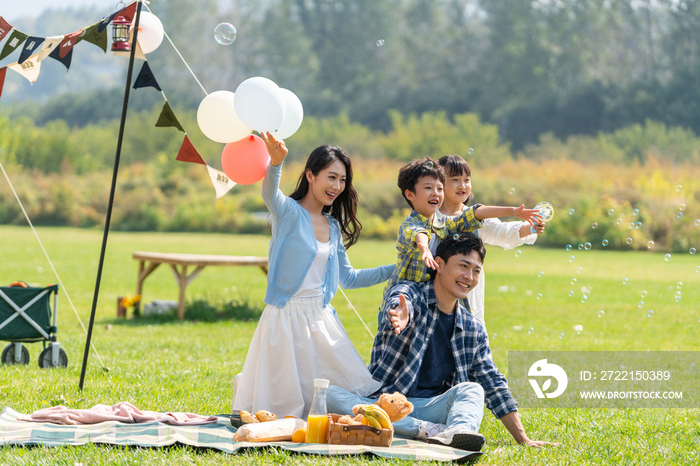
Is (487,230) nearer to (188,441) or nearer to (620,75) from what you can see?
(188,441)

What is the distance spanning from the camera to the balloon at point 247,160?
402 cm

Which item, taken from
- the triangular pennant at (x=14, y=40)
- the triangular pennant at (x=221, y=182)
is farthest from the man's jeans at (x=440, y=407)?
the triangular pennant at (x=14, y=40)

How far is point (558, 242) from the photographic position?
2181 centimetres

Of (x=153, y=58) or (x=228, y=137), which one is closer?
(x=228, y=137)

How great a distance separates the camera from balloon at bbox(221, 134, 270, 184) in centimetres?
402

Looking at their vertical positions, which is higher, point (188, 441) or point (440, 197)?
point (440, 197)

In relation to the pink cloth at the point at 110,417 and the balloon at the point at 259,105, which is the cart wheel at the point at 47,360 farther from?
the balloon at the point at 259,105

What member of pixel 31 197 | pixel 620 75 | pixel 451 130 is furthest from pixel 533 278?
pixel 620 75

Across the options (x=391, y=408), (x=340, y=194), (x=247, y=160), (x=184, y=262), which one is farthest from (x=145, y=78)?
(x=184, y=262)

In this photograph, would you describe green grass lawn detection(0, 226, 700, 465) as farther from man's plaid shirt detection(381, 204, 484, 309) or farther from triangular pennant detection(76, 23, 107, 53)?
triangular pennant detection(76, 23, 107, 53)

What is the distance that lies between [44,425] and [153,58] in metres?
47.2

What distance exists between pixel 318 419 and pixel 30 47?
114 inches

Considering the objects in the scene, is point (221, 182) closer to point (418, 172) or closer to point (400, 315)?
point (418, 172)

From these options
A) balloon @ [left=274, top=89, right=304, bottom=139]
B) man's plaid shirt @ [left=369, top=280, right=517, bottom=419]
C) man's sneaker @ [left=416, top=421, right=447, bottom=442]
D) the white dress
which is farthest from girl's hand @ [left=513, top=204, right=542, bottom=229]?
balloon @ [left=274, top=89, right=304, bottom=139]
